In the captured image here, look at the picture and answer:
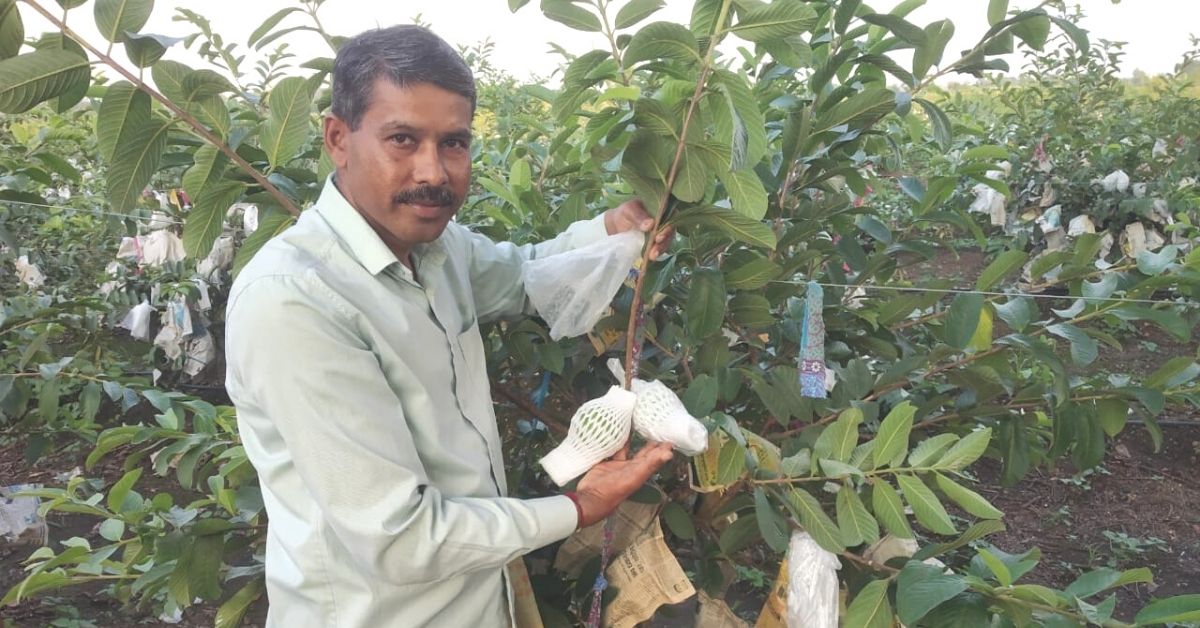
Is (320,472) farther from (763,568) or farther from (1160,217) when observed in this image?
(1160,217)

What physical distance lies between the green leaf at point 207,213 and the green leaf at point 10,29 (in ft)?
0.96

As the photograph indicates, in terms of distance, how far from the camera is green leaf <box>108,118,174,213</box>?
118cm

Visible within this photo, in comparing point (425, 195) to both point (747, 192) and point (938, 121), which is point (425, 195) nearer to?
point (747, 192)

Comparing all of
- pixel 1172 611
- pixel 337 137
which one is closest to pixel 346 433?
pixel 337 137

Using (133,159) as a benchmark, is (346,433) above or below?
below

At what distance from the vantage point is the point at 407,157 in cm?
105

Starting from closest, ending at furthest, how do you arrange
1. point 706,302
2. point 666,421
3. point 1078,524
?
point 666,421 < point 706,302 < point 1078,524

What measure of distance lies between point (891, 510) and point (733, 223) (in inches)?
15.9

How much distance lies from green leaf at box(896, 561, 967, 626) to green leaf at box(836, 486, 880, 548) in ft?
0.19

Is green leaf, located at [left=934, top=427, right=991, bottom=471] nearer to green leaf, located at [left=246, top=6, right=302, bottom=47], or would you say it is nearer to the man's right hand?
the man's right hand

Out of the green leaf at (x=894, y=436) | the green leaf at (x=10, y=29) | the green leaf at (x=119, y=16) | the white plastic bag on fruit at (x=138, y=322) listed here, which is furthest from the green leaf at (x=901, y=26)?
the white plastic bag on fruit at (x=138, y=322)

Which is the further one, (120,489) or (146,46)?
(120,489)

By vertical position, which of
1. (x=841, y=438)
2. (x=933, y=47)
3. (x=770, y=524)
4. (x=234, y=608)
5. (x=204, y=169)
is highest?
(x=933, y=47)

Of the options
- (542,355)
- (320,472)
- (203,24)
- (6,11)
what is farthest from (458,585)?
(203,24)
